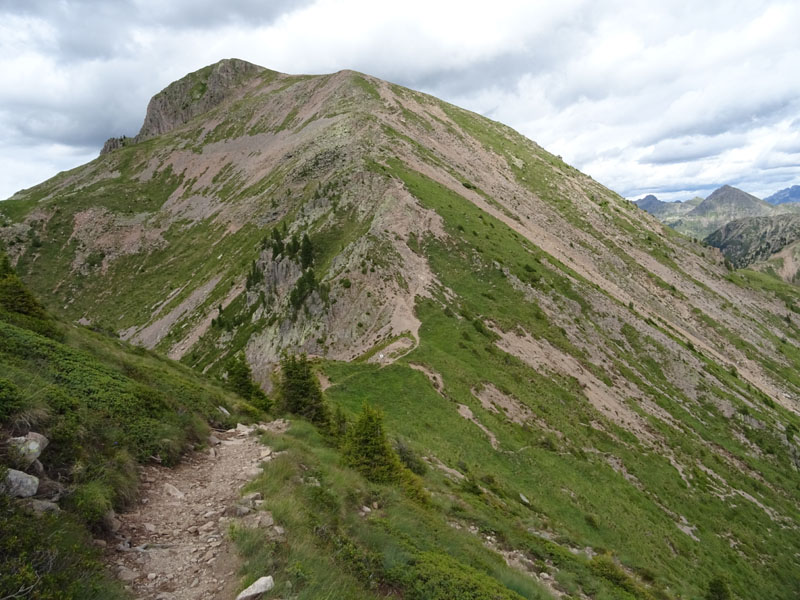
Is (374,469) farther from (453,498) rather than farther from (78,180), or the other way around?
(78,180)

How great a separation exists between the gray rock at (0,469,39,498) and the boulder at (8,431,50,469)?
587 millimetres

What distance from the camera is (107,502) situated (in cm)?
833

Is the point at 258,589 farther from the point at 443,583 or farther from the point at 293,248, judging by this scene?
the point at 293,248

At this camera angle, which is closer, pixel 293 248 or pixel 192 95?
pixel 293 248

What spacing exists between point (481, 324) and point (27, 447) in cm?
3795

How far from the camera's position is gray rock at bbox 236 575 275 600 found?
23.0ft

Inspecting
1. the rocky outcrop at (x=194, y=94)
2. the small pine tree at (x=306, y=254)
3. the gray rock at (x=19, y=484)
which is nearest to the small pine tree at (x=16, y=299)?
the gray rock at (x=19, y=484)

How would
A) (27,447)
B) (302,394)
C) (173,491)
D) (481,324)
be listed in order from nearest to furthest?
1. (27,447)
2. (173,491)
3. (302,394)
4. (481,324)

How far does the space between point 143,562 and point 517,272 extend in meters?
51.8

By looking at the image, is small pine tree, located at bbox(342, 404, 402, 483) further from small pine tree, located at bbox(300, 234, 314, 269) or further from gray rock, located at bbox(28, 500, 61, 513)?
small pine tree, located at bbox(300, 234, 314, 269)

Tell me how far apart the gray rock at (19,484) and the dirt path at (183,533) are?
1851mm

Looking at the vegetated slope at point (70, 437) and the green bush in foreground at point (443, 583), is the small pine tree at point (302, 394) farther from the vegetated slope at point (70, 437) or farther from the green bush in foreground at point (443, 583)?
the green bush in foreground at point (443, 583)

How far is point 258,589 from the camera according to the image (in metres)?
7.11

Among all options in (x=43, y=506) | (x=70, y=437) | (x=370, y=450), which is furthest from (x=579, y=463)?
(x=43, y=506)
